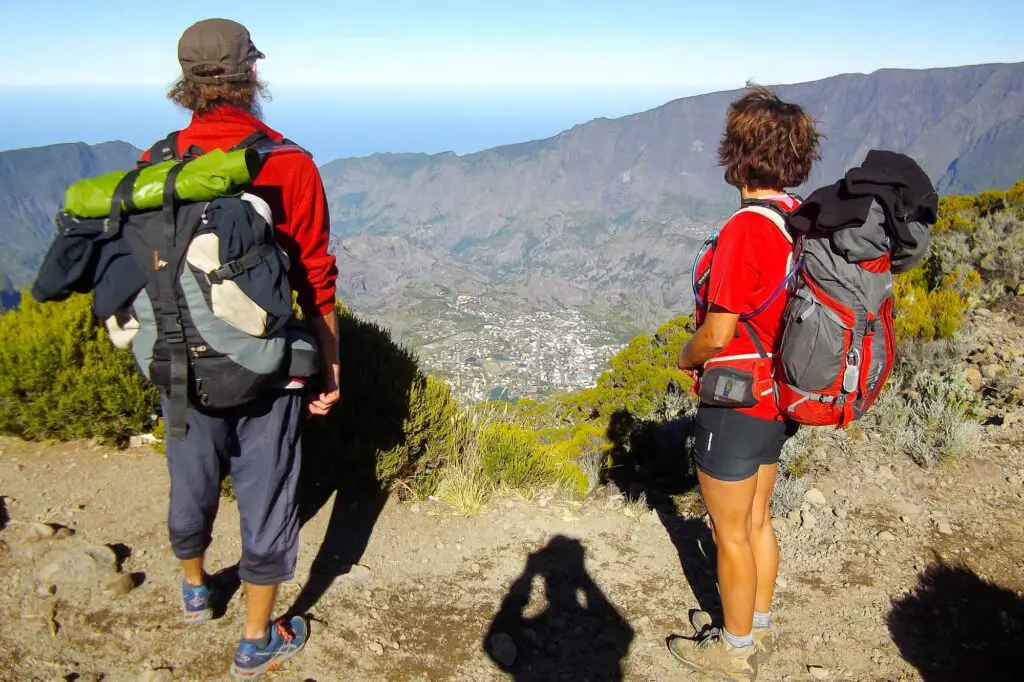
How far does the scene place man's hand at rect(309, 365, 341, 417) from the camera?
2.21 meters

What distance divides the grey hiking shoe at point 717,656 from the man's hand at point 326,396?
1.74m

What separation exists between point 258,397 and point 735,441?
153cm

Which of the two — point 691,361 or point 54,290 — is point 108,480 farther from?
point 691,361

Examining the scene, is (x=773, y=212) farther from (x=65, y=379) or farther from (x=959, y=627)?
(x=65, y=379)

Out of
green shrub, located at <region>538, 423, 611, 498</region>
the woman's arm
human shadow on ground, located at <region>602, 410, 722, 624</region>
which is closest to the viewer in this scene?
the woman's arm

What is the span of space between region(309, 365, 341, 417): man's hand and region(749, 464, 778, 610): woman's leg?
61.2 inches

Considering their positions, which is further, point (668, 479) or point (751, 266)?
point (668, 479)

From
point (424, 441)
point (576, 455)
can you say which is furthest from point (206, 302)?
point (576, 455)

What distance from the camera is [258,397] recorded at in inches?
77.4

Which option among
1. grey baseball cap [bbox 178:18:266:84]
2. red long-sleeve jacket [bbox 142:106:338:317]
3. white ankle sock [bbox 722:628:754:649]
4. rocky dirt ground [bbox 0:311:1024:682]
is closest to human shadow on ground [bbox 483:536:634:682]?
rocky dirt ground [bbox 0:311:1024:682]

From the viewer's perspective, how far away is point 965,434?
175 inches

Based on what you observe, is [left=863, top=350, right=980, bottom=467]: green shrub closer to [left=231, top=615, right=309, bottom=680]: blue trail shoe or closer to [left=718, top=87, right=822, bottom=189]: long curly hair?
[left=718, top=87, right=822, bottom=189]: long curly hair

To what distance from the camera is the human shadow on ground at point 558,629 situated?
8.84 feet

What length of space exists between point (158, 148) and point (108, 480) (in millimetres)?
2368
